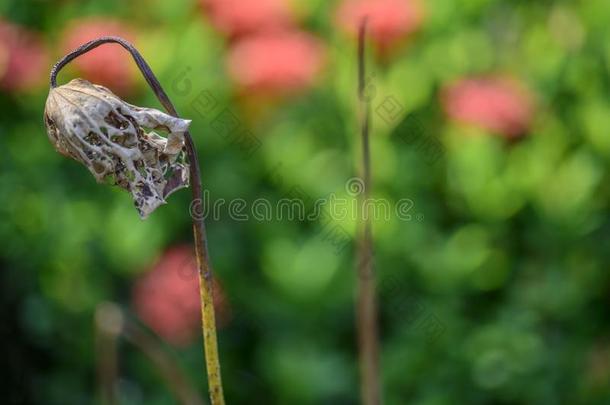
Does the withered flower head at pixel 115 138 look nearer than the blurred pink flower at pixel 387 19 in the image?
Yes

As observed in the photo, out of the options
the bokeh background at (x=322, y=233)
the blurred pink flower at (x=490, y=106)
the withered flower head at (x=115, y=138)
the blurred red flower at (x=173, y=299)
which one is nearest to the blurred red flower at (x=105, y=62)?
the bokeh background at (x=322, y=233)

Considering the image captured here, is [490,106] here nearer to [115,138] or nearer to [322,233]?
[322,233]

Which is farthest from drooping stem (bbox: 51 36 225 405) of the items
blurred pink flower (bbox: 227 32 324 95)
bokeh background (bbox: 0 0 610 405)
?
blurred pink flower (bbox: 227 32 324 95)

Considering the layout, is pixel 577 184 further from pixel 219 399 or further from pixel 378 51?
pixel 219 399

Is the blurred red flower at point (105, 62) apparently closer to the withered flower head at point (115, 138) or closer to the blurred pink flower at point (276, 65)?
the blurred pink flower at point (276, 65)

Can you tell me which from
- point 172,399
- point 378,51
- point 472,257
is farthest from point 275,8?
point 172,399

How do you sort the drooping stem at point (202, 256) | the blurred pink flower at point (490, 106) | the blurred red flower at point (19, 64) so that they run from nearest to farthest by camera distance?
1. the drooping stem at point (202, 256)
2. the blurred pink flower at point (490, 106)
3. the blurred red flower at point (19, 64)
